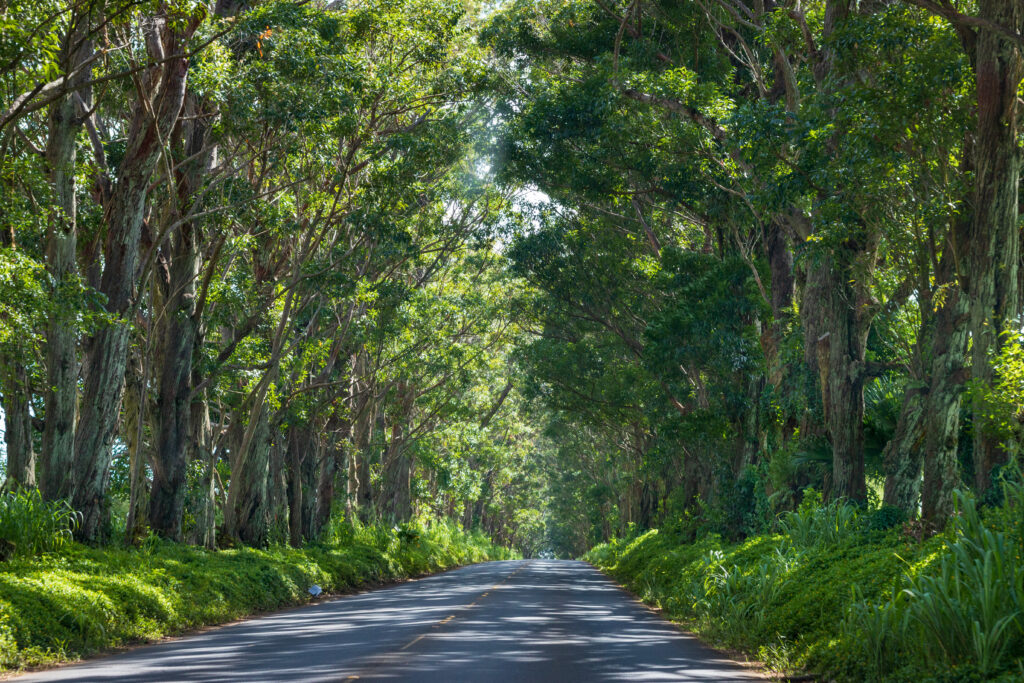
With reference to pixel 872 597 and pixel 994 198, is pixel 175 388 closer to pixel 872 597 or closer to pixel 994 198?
pixel 872 597

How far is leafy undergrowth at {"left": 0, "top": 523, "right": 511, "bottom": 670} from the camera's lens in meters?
11.9

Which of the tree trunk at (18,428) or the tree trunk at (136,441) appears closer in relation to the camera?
the tree trunk at (18,428)

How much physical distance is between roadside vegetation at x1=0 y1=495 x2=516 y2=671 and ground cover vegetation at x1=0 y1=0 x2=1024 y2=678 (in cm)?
38

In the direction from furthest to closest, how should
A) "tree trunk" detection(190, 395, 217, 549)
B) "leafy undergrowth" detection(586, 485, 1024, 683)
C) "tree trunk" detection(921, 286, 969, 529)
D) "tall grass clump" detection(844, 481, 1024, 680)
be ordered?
"tree trunk" detection(190, 395, 217, 549) < "tree trunk" detection(921, 286, 969, 529) < "leafy undergrowth" detection(586, 485, 1024, 683) < "tall grass clump" detection(844, 481, 1024, 680)

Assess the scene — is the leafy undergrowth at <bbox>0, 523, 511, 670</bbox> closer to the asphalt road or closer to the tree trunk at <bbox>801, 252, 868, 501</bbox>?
the asphalt road

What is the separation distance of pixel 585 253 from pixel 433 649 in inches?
787

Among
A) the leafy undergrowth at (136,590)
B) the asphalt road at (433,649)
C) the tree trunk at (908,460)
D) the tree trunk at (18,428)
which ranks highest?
the tree trunk at (18,428)

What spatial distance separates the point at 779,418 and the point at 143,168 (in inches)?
555

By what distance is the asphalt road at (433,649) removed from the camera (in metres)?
10.2

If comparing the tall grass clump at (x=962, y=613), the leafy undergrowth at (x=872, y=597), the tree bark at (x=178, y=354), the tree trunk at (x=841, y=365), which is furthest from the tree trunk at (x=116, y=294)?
the tall grass clump at (x=962, y=613)

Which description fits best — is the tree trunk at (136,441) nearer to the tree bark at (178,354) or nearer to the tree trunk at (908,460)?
the tree bark at (178,354)

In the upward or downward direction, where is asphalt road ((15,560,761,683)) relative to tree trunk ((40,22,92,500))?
downward

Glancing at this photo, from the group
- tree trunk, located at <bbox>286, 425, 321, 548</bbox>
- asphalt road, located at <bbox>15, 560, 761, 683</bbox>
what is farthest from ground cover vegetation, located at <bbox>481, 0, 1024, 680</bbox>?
tree trunk, located at <bbox>286, 425, 321, 548</bbox>

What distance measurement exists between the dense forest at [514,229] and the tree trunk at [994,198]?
40 millimetres
